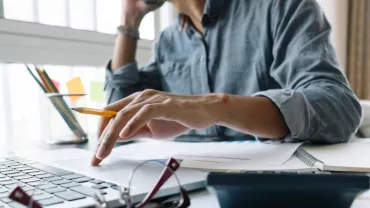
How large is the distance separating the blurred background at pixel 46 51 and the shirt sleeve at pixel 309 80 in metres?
0.33

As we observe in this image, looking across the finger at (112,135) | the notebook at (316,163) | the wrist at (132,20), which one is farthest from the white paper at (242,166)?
the wrist at (132,20)

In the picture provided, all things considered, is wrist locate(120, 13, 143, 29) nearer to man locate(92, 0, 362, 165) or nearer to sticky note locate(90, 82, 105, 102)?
man locate(92, 0, 362, 165)

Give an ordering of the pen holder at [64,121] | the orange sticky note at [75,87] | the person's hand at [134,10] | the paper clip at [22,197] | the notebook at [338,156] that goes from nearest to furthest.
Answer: the paper clip at [22,197]
the notebook at [338,156]
the pen holder at [64,121]
the orange sticky note at [75,87]
the person's hand at [134,10]

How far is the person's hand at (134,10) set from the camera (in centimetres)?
117

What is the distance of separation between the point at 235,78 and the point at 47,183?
67 centimetres

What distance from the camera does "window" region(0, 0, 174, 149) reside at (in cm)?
107

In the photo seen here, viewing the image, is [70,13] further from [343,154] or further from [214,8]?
[343,154]

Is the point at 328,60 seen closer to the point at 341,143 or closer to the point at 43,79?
the point at 341,143

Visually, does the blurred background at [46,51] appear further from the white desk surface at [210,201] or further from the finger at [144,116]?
the white desk surface at [210,201]

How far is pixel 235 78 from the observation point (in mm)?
1007

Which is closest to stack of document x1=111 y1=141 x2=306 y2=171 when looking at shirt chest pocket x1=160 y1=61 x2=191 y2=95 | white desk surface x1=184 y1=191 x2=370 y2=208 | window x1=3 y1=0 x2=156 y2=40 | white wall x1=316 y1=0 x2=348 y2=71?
white desk surface x1=184 y1=191 x2=370 y2=208

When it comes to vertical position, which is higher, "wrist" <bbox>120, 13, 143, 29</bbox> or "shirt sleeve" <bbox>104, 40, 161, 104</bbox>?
"wrist" <bbox>120, 13, 143, 29</bbox>

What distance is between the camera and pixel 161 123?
2.31 feet

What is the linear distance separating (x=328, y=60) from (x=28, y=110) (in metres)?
0.91
